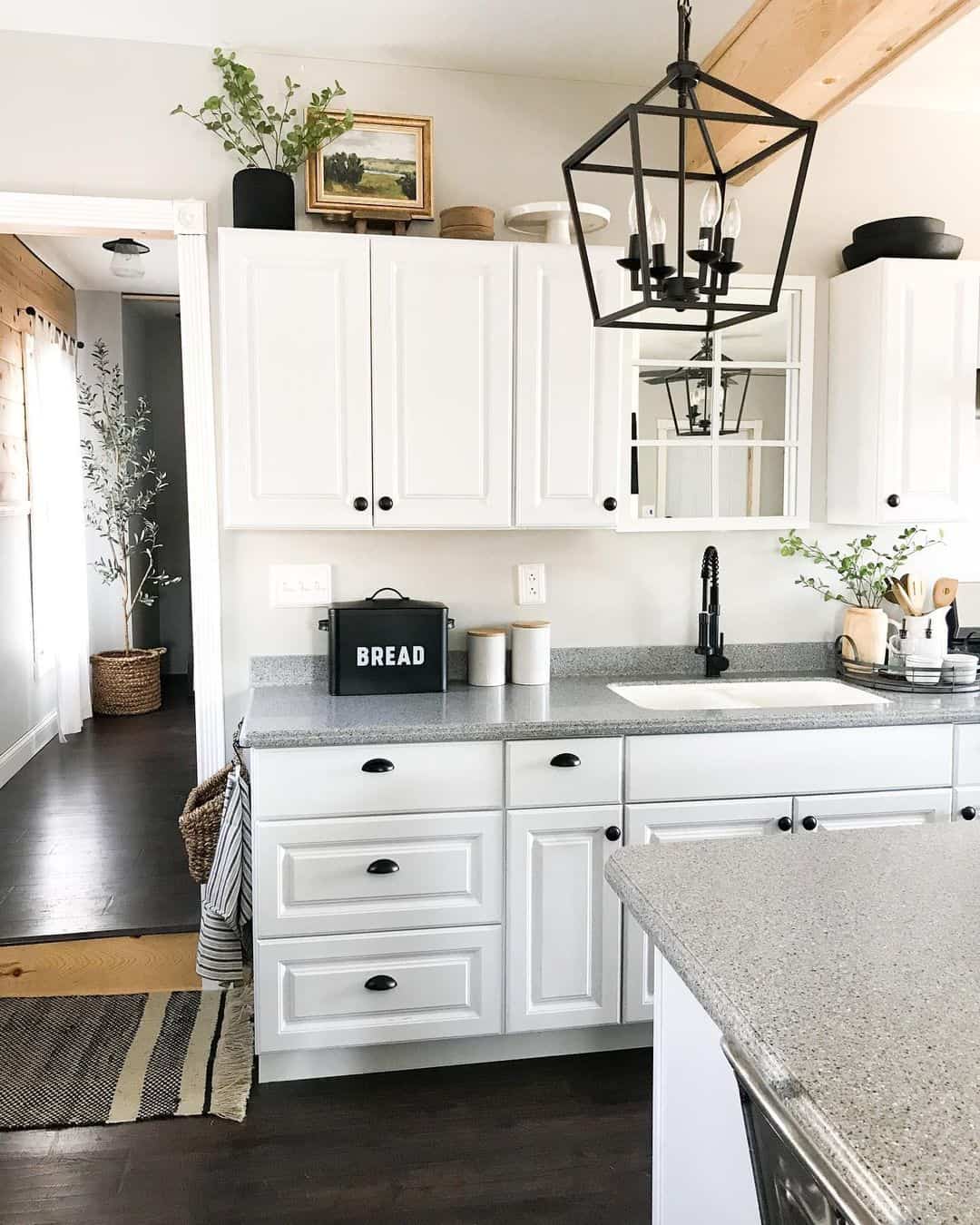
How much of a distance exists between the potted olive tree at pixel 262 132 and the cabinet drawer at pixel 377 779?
1429mm

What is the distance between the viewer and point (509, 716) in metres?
2.64

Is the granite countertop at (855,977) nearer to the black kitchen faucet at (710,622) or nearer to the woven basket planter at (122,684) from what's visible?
the black kitchen faucet at (710,622)

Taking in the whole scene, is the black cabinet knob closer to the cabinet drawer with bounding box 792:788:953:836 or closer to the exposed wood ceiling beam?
the cabinet drawer with bounding box 792:788:953:836

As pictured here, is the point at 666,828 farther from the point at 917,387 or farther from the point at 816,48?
the point at 816,48

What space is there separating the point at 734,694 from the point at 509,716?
2.98 feet

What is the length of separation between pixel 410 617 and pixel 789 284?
159cm

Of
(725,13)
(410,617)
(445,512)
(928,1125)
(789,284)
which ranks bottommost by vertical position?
(928,1125)

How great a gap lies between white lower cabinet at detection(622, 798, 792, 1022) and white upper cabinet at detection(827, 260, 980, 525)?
1.00 meters

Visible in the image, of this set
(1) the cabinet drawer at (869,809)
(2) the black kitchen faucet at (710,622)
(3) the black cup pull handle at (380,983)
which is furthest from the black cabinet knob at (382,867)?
(2) the black kitchen faucet at (710,622)

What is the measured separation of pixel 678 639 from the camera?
3.35 meters

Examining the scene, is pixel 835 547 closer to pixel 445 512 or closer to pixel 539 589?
pixel 539 589

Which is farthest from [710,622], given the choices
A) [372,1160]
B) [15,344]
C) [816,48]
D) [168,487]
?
[168,487]

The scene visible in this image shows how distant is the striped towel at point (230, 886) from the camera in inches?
109

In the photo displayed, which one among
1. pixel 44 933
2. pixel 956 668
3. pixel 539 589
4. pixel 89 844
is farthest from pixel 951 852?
pixel 89 844
